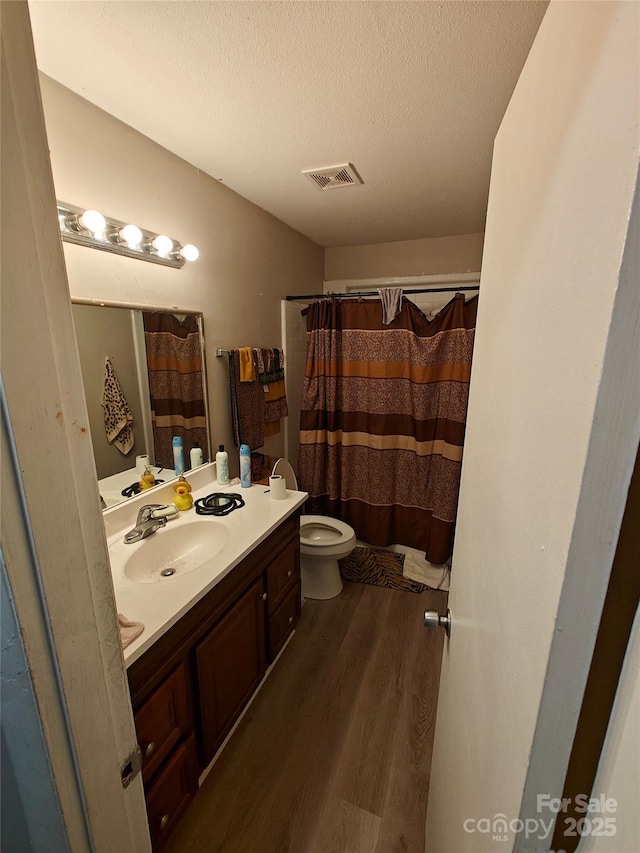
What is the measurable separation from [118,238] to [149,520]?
1.11 metres

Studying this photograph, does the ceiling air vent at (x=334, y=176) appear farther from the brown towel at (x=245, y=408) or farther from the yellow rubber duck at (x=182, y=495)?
the yellow rubber duck at (x=182, y=495)

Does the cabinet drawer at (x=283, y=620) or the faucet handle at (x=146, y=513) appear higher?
the faucet handle at (x=146, y=513)

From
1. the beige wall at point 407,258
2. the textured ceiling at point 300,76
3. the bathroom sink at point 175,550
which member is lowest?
the bathroom sink at point 175,550

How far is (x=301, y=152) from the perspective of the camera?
1567mm

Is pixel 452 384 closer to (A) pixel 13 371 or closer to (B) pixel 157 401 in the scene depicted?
(B) pixel 157 401

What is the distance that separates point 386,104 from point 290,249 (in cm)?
141

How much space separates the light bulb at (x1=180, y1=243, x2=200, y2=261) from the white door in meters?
1.41

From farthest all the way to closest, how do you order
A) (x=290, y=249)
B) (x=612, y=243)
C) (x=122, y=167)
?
(x=290, y=249) → (x=122, y=167) → (x=612, y=243)

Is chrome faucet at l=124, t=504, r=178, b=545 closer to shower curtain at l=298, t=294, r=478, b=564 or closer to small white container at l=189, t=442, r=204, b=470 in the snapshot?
small white container at l=189, t=442, r=204, b=470

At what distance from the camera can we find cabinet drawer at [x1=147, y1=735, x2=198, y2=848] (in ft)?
3.49

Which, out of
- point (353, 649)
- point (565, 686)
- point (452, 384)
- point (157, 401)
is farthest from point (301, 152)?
point (353, 649)

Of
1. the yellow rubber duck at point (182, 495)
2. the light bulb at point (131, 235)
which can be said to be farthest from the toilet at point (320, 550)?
the light bulb at point (131, 235)

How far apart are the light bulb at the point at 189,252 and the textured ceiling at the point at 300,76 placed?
0.39 m

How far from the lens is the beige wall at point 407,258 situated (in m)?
2.76
